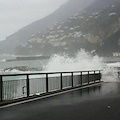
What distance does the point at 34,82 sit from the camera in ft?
49.4

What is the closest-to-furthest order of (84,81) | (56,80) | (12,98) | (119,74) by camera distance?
(12,98) → (56,80) → (84,81) → (119,74)

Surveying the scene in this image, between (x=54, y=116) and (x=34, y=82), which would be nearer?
(x=54, y=116)

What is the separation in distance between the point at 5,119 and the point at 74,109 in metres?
2.62

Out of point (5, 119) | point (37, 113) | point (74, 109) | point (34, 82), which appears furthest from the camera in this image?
point (34, 82)

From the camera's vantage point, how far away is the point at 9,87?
12141 mm

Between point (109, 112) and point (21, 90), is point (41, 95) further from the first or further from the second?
point (109, 112)

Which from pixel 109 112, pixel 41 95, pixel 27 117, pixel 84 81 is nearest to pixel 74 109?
pixel 109 112

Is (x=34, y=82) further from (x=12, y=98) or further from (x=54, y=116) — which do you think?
(x=54, y=116)

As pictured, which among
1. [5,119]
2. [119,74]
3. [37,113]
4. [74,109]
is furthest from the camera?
[119,74]

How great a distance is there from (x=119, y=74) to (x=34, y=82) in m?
30.8

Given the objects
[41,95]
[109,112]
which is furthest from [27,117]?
[41,95]

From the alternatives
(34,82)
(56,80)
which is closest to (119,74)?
(56,80)

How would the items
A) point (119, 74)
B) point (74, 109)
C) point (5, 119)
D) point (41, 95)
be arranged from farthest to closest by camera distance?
point (119, 74), point (41, 95), point (74, 109), point (5, 119)

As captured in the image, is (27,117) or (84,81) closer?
(27,117)
